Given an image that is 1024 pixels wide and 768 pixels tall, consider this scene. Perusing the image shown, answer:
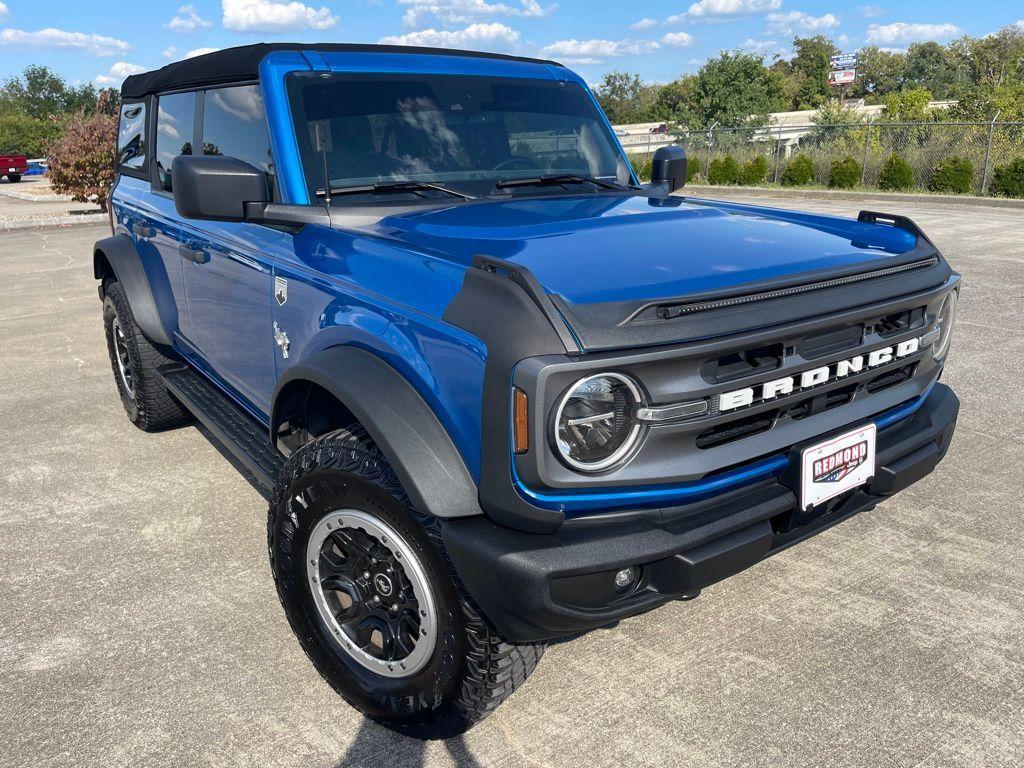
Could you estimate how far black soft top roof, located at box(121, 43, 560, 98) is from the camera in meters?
3.13

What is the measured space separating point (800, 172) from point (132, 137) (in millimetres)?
18335

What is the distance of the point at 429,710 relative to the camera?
7.48 ft

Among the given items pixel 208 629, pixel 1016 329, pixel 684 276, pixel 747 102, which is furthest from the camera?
pixel 747 102

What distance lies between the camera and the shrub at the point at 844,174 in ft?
63.0

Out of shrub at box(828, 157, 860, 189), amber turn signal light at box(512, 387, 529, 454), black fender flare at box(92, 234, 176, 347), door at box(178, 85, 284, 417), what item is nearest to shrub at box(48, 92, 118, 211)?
black fender flare at box(92, 234, 176, 347)

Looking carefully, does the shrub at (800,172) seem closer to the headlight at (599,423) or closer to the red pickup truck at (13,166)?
the headlight at (599,423)

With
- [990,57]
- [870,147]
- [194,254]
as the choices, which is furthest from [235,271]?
[990,57]

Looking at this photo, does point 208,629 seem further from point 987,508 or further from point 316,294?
point 987,508

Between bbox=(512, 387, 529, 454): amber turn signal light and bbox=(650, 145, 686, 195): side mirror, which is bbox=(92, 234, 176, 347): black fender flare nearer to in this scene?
bbox=(650, 145, 686, 195): side mirror

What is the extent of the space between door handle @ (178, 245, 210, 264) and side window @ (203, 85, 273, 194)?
0.42 m

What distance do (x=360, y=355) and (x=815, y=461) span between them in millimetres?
1265

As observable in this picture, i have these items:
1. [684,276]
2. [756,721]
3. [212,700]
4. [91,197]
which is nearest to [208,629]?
[212,700]

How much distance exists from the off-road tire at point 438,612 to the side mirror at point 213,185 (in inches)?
34.1

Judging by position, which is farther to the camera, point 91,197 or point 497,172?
point 91,197
